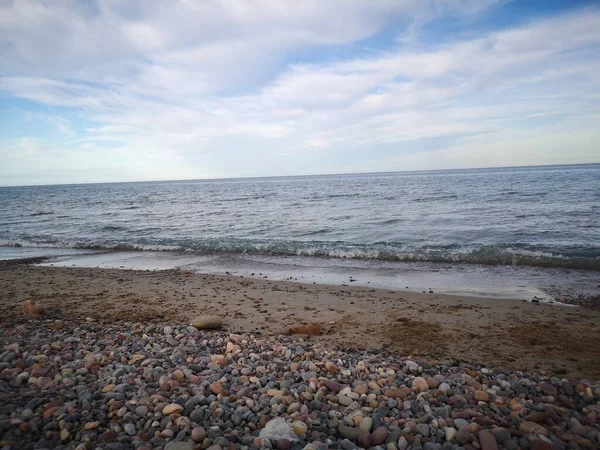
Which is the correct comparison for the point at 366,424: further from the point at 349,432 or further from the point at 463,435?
the point at 463,435

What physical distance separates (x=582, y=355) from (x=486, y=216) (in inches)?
650

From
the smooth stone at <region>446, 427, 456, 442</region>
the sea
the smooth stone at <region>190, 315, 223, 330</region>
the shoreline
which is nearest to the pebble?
the smooth stone at <region>446, 427, 456, 442</region>

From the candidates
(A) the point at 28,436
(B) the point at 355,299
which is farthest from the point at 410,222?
(A) the point at 28,436

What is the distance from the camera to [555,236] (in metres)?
13.7

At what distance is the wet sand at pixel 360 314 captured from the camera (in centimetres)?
505

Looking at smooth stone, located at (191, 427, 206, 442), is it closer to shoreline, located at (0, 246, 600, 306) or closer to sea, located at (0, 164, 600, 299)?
shoreline, located at (0, 246, 600, 306)

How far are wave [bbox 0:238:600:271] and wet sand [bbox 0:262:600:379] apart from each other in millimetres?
4286

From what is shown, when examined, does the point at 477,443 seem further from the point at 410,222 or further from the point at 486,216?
the point at 486,216

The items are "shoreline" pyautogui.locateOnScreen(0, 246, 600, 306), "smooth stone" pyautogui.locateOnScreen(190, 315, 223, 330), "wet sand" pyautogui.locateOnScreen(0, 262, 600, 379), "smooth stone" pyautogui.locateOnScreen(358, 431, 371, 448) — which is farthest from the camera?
"shoreline" pyautogui.locateOnScreen(0, 246, 600, 306)

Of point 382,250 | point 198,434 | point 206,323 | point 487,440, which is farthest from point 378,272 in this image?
point 198,434

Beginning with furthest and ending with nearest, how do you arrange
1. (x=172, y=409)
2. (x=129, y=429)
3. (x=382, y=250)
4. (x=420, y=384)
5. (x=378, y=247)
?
(x=378, y=247) → (x=382, y=250) → (x=420, y=384) → (x=172, y=409) → (x=129, y=429)

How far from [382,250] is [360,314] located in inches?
270

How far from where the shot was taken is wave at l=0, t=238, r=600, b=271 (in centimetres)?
1107

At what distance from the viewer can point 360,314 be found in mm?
6777
